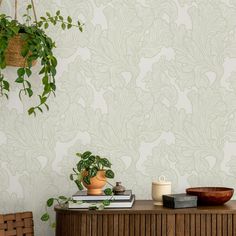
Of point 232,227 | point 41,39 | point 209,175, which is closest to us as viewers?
point 232,227

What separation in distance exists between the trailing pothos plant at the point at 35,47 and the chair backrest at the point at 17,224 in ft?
1.66

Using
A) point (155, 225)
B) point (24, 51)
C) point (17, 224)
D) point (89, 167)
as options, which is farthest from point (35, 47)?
point (155, 225)

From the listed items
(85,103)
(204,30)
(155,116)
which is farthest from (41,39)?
(204,30)

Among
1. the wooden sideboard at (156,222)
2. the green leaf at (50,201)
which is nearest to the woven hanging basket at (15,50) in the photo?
the green leaf at (50,201)

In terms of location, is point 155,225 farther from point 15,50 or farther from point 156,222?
point 15,50

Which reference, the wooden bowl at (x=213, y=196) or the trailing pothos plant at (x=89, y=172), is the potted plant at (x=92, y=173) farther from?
the wooden bowl at (x=213, y=196)

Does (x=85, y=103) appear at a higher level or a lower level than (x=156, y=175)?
higher

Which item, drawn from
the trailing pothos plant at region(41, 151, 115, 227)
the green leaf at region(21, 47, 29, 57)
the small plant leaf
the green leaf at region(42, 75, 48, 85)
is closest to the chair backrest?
the trailing pothos plant at region(41, 151, 115, 227)

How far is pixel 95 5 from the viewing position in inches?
102

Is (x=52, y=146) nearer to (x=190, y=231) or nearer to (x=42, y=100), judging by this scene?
(x=42, y=100)

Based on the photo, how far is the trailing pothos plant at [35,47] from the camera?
2.21m

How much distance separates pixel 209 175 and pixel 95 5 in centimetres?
107

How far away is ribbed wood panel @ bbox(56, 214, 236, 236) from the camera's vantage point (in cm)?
211

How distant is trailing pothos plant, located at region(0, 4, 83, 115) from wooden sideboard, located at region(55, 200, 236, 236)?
0.63 m
